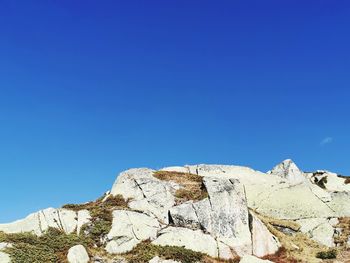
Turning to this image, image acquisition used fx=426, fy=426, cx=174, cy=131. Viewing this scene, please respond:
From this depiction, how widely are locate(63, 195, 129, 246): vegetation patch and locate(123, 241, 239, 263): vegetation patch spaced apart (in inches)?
166

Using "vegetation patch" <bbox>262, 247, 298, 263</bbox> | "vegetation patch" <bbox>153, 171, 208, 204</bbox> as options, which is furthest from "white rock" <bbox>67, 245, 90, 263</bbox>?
"vegetation patch" <bbox>262, 247, 298, 263</bbox>

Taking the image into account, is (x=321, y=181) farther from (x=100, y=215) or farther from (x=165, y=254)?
(x=165, y=254)

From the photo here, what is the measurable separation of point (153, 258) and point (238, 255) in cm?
959

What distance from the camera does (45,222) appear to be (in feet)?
148

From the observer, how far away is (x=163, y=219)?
156 ft

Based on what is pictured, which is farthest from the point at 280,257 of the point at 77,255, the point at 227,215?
the point at 77,255

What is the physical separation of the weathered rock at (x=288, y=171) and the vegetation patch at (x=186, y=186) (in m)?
31.4

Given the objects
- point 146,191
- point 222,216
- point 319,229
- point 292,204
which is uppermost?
point 292,204

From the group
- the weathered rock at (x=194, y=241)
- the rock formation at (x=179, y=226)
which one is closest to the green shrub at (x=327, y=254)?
the rock formation at (x=179, y=226)

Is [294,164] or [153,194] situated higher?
[294,164]

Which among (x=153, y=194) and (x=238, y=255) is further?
(x=153, y=194)

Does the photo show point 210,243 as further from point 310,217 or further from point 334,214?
point 334,214

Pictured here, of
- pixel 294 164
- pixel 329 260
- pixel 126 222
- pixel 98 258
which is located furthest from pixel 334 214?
pixel 98 258

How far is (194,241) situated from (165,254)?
423 cm
